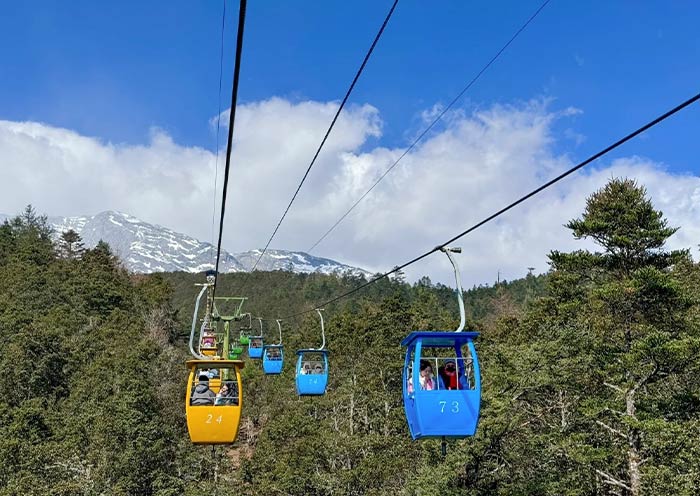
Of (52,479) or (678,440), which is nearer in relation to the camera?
(678,440)

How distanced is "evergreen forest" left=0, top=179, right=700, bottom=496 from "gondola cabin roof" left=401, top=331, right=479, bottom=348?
1142 cm

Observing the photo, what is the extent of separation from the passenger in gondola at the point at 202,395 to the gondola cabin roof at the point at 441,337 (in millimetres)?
4958

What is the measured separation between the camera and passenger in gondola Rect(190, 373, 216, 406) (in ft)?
41.5

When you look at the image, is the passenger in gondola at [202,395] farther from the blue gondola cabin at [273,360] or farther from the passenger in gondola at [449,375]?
the blue gondola cabin at [273,360]

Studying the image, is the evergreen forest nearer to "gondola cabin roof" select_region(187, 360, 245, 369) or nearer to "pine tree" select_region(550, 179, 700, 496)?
"pine tree" select_region(550, 179, 700, 496)

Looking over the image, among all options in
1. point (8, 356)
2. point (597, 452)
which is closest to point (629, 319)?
point (597, 452)

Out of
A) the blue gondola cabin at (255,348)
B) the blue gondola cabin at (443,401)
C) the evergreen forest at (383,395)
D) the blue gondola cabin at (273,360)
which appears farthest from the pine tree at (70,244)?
the blue gondola cabin at (443,401)

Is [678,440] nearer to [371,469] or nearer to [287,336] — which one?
[371,469]

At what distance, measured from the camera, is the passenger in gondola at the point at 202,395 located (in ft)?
41.5

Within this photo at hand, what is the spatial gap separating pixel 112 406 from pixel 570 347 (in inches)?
1106

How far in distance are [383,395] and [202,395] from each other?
34227 millimetres

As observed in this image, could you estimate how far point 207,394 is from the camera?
12.7 meters

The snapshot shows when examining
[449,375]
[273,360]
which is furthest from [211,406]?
[273,360]

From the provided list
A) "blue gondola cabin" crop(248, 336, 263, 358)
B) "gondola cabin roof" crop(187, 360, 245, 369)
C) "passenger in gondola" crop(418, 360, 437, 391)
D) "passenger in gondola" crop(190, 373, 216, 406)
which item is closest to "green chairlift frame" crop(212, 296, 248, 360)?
"blue gondola cabin" crop(248, 336, 263, 358)
